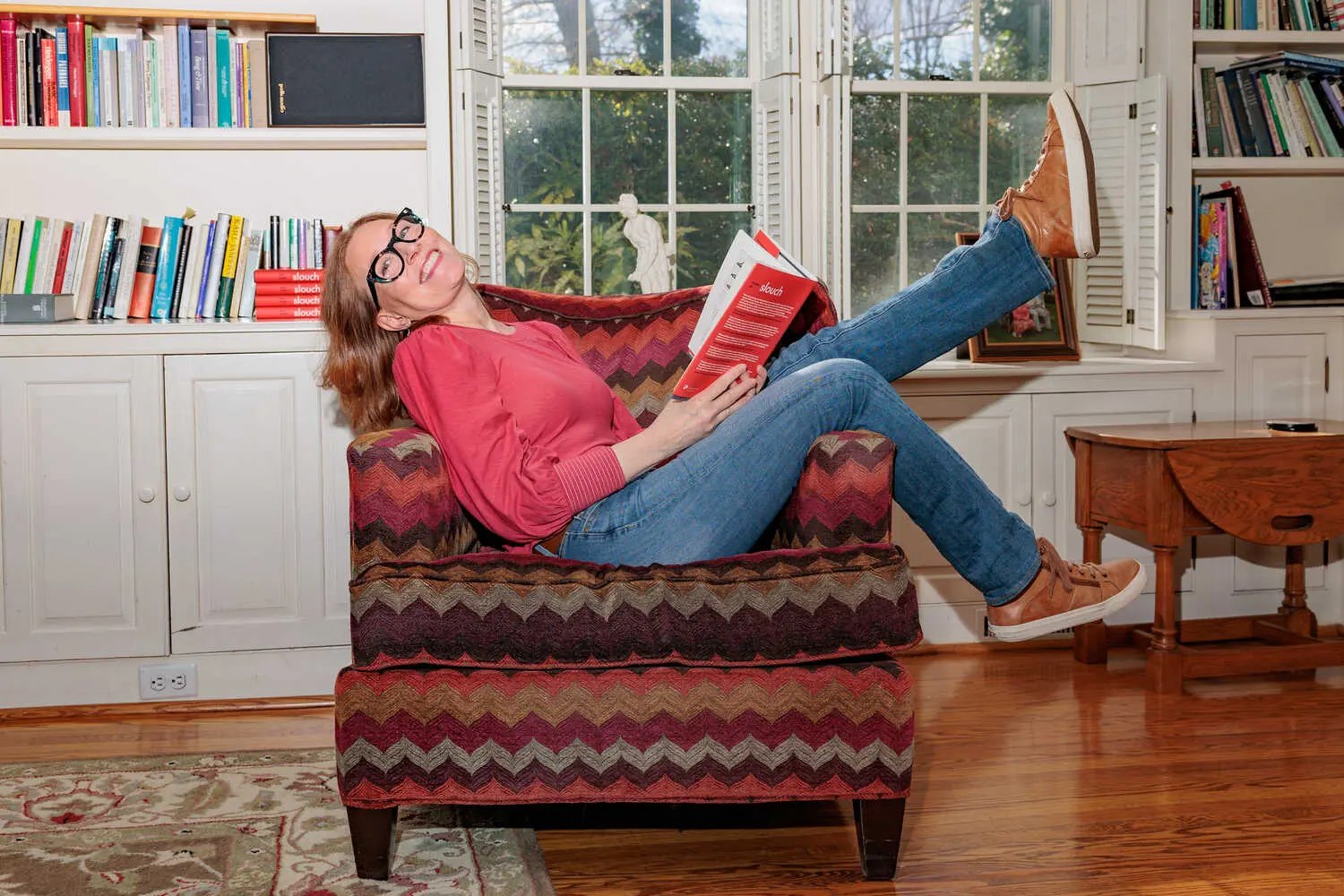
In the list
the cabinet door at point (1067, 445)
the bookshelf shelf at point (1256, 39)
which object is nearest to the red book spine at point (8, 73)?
the cabinet door at point (1067, 445)

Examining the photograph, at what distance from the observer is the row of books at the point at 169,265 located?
291 cm

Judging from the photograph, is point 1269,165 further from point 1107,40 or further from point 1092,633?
point 1092,633

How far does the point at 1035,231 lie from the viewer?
206cm

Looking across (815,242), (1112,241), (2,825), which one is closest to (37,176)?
(2,825)

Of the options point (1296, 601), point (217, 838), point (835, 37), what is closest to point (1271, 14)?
point (835, 37)

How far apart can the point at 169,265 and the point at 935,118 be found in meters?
2.08

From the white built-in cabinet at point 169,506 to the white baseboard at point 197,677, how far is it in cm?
2

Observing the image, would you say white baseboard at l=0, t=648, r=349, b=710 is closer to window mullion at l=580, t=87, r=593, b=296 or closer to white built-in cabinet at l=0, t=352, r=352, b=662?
white built-in cabinet at l=0, t=352, r=352, b=662

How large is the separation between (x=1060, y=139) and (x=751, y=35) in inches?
60.8

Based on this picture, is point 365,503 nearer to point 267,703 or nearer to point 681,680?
point 681,680

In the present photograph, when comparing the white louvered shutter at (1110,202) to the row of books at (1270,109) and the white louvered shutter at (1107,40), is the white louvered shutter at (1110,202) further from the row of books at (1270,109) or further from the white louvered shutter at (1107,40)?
the row of books at (1270,109)

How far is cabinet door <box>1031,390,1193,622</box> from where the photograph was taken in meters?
3.23

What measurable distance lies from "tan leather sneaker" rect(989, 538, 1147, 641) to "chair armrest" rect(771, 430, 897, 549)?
29 centimetres

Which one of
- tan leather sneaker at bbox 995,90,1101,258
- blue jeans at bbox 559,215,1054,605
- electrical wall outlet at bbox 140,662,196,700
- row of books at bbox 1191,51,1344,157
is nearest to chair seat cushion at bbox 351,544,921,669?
blue jeans at bbox 559,215,1054,605
